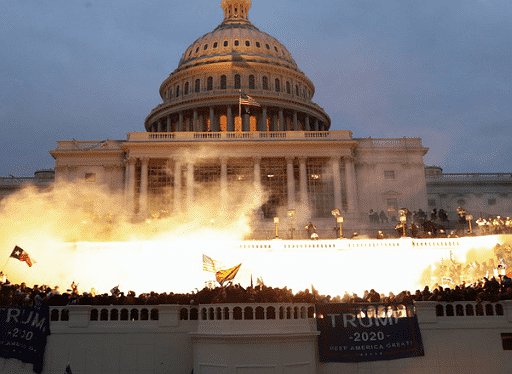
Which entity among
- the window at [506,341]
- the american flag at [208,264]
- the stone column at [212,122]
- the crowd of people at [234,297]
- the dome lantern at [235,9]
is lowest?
the window at [506,341]

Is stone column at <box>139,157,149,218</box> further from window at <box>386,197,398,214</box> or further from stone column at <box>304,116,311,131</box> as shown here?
→ stone column at <box>304,116,311,131</box>

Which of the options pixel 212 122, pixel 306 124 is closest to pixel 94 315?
pixel 212 122

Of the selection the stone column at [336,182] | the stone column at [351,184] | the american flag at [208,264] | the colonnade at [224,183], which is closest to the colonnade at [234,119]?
the colonnade at [224,183]

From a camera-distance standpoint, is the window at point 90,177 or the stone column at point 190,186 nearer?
the stone column at point 190,186

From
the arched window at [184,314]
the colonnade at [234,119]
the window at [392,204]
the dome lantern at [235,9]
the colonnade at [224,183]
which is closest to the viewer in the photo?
the arched window at [184,314]

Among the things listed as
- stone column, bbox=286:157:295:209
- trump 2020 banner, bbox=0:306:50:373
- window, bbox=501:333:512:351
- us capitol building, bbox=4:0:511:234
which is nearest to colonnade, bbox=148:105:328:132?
us capitol building, bbox=4:0:511:234

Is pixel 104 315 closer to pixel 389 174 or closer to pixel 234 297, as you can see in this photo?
pixel 234 297

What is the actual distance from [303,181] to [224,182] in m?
7.60

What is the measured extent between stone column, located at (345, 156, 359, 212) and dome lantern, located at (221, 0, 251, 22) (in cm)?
4748

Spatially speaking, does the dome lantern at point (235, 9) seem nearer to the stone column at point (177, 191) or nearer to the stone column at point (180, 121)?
the stone column at point (180, 121)

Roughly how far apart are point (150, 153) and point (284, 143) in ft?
43.0

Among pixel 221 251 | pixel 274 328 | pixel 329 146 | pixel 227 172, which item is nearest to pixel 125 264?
pixel 221 251

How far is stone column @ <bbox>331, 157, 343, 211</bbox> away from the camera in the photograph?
54406mm

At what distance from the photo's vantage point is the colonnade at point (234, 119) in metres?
75.4
